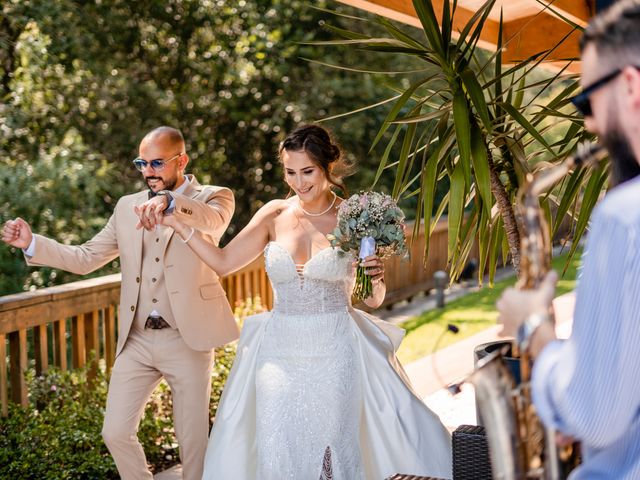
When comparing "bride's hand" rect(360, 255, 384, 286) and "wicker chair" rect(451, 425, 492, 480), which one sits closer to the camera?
"wicker chair" rect(451, 425, 492, 480)

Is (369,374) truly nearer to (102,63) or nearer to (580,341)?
(580,341)

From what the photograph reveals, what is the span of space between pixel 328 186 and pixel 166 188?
0.78 m

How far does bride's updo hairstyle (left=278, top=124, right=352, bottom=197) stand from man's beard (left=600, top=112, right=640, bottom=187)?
8.20ft

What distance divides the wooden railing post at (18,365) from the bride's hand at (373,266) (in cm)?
217

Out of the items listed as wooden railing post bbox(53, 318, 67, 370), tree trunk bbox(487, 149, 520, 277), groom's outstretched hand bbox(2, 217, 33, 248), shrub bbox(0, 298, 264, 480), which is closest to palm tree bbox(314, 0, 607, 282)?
tree trunk bbox(487, 149, 520, 277)

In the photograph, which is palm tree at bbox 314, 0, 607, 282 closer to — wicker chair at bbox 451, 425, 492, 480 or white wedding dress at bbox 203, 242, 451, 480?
white wedding dress at bbox 203, 242, 451, 480

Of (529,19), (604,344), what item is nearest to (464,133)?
(604,344)

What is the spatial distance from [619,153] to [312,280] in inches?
99.5

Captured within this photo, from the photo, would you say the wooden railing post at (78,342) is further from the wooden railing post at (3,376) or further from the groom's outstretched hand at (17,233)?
the groom's outstretched hand at (17,233)

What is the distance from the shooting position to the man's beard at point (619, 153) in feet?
4.37

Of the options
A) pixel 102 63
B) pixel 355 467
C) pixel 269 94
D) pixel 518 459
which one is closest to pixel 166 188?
pixel 355 467

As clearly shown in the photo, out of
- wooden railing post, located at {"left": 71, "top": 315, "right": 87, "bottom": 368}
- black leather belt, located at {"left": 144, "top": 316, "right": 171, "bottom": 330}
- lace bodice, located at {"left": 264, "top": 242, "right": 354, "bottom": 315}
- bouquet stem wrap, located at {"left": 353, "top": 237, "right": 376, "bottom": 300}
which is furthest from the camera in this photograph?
wooden railing post, located at {"left": 71, "top": 315, "right": 87, "bottom": 368}

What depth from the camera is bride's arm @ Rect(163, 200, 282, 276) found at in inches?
150

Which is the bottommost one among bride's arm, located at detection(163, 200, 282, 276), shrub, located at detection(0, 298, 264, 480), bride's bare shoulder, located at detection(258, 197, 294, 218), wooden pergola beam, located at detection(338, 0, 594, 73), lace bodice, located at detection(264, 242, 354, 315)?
shrub, located at detection(0, 298, 264, 480)
